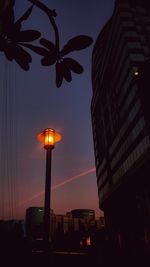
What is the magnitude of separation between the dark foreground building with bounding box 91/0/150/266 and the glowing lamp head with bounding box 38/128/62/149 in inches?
94.9

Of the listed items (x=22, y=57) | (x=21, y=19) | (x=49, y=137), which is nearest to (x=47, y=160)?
(x=49, y=137)

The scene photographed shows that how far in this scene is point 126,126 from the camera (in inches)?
316

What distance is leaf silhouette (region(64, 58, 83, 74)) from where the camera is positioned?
167 cm

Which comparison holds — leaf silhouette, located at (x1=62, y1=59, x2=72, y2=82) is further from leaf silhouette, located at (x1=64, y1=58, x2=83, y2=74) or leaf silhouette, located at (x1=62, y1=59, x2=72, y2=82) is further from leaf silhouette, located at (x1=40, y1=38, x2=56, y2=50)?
leaf silhouette, located at (x1=40, y1=38, x2=56, y2=50)

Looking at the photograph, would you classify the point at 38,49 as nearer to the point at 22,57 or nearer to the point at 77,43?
the point at 22,57

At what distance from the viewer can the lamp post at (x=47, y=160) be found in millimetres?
3793

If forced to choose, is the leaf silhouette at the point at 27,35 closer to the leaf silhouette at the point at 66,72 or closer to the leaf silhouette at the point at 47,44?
the leaf silhouette at the point at 47,44

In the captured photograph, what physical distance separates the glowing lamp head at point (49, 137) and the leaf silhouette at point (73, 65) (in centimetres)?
353

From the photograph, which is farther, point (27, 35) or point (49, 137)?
point (49, 137)

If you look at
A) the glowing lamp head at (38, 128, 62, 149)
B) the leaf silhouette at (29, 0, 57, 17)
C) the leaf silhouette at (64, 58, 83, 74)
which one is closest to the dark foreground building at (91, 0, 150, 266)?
the glowing lamp head at (38, 128, 62, 149)

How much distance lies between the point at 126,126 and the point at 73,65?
262 inches

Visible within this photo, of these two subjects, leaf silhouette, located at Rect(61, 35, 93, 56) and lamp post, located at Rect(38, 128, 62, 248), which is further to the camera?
lamp post, located at Rect(38, 128, 62, 248)

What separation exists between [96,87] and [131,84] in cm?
473

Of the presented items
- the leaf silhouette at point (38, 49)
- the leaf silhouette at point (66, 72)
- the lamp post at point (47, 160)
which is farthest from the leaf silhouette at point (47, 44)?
the lamp post at point (47, 160)
